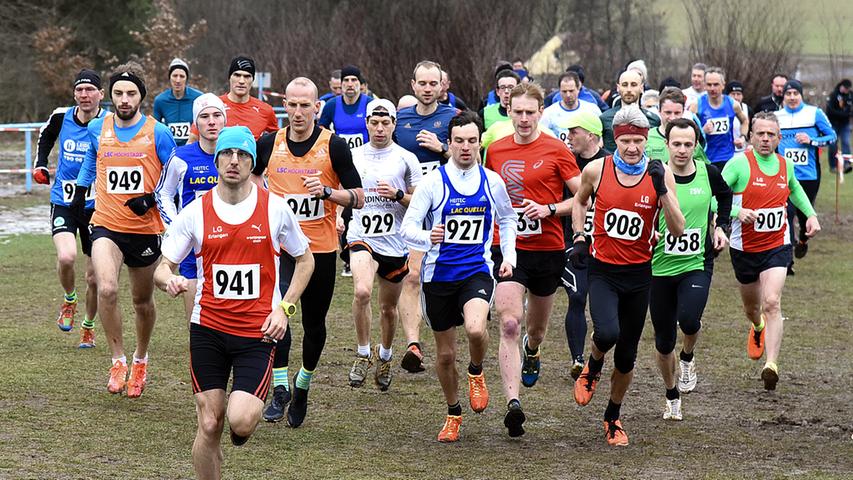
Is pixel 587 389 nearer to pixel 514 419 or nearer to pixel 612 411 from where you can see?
pixel 612 411

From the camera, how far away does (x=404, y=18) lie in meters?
31.2

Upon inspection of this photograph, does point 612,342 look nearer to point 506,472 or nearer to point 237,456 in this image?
point 506,472

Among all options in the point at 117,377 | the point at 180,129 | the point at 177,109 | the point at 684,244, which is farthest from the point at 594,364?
the point at 177,109

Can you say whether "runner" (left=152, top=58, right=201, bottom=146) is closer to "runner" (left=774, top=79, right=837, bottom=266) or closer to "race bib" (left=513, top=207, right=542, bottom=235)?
"race bib" (left=513, top=207, right=542, bottom=235)

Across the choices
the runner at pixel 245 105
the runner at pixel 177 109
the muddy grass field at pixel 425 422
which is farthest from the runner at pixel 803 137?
the runner at pixel 245 105

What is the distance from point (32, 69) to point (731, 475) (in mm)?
34635

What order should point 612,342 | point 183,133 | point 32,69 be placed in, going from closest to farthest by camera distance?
point 612,342 < point 183,133 < point 32,69

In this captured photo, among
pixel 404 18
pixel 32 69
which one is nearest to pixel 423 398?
pixel 404 18

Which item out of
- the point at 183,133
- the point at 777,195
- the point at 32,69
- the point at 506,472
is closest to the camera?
the point at 506,472

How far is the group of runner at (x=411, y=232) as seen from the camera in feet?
21.3

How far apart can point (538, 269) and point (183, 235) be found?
3337 mm

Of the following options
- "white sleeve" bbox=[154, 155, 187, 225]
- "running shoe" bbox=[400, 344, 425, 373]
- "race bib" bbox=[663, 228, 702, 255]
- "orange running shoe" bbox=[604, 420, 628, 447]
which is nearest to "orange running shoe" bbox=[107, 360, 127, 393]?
"white sleeve" bbox=[154, 155, 187, 225]

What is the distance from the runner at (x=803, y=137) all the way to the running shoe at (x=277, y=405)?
9.46 meters

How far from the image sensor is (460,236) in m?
8.10
